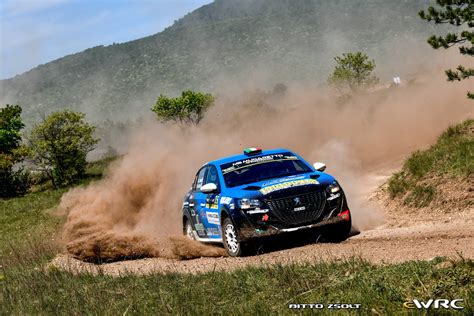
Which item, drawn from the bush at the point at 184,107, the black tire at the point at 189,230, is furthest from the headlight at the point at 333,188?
the bush at the point at 184,107

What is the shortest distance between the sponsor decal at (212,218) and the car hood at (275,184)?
1.88 feet

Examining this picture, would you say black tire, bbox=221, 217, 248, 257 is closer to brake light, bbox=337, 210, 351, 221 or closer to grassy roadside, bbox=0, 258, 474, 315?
brake light, bbox=337, 210, 351, 221

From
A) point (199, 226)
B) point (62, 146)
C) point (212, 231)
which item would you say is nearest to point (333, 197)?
point (212, 231)

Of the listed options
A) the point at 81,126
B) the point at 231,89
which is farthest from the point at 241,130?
the point at 231,89

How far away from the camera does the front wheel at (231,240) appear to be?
12195mm

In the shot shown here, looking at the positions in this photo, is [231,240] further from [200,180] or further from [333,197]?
[200,180]

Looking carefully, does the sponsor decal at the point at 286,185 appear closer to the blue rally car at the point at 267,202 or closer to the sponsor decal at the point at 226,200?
the blue rally car at the point at 267,202

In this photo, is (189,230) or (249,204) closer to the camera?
(249,204)

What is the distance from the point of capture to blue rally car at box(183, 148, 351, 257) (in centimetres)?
1197

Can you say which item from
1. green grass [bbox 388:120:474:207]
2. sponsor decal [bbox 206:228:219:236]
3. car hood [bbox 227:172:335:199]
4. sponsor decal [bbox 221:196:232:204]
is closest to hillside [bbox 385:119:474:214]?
green grass [bbox 388:120:474:207]

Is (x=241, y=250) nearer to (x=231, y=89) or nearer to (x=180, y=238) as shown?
(x=180, y=238)

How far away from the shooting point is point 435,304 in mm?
6391

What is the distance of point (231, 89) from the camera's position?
195 meters

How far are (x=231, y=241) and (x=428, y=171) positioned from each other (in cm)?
646
